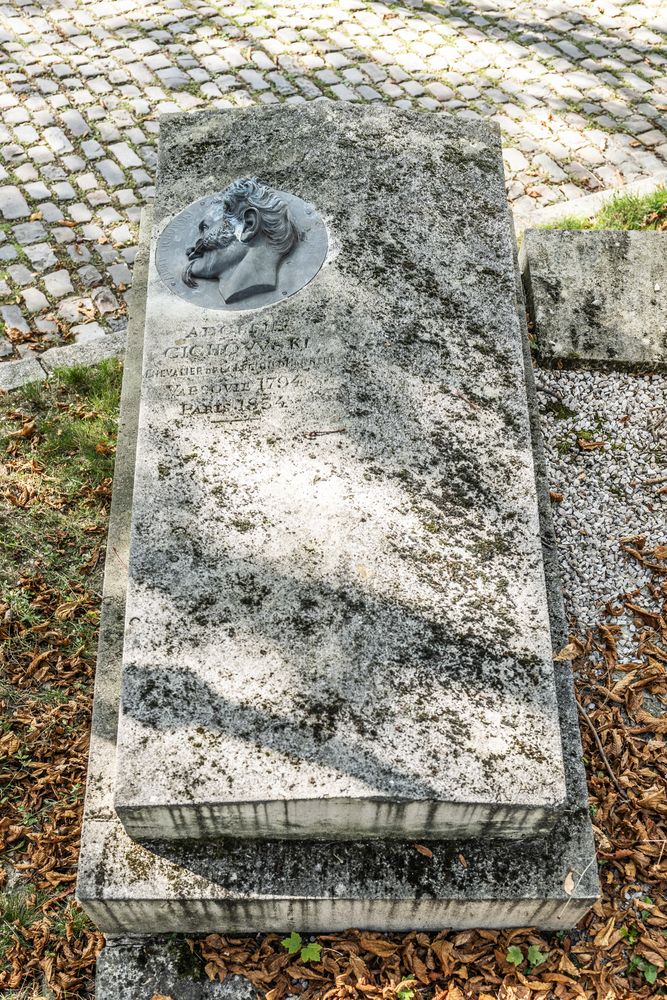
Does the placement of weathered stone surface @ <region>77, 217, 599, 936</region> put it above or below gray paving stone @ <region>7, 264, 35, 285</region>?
below

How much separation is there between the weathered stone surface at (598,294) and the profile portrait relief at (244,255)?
1593 millimetres

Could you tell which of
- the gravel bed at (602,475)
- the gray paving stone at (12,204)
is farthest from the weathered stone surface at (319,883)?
the gray paving stone at (12,204)

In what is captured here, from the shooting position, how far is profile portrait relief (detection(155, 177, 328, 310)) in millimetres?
4055

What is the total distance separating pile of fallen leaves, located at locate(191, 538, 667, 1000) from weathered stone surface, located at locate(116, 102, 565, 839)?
0.53 m

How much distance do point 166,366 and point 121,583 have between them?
1.06m

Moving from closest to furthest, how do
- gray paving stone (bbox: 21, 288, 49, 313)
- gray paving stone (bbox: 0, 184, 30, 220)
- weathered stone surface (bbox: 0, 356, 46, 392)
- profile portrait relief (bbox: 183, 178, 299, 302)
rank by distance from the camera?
profile portrait relief (bbox: 183, 178, 299, 302)
weathered stone surface (bbox: 0, 356, 46, 392)
gray paving stone (bbox: 21, 288, 49, 313)
gray paving stone (bbox: 0, 184, 30, 220)

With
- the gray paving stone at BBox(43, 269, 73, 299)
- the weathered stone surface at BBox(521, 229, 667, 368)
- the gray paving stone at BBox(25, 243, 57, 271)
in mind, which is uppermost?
the weathered stone surface at BBox(521, 229, 667, 368)

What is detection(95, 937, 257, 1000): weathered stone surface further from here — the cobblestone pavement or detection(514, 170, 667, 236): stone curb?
detection(514, 170, 667, 236): stone curb

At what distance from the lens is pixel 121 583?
3.82 metres

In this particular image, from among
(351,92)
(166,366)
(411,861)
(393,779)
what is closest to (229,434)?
(166,366)

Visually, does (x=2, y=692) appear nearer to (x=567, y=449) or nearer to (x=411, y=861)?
(x=411, y=861)

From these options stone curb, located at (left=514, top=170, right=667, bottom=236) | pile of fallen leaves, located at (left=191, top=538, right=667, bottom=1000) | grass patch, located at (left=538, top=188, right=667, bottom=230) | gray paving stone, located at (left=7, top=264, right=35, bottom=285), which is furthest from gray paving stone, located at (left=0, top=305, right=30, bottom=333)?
pile of fallen leaves, located at (left=191, top=538, right=667, bottom=1000)

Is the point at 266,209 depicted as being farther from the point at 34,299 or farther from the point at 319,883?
the point at 319,883

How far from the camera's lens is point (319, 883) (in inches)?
120
